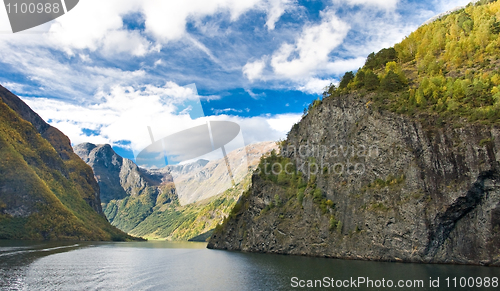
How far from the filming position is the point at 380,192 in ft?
216

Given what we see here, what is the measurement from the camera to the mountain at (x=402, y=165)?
54.7m

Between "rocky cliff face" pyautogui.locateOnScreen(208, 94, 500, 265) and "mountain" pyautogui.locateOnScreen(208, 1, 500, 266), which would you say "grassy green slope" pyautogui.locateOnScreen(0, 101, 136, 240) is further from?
"rocky cliff face" pyautogui.locateOnScreen(208, 94, 500, 265)

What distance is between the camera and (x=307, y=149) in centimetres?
9575

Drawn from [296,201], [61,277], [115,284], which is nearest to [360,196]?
[296,201]

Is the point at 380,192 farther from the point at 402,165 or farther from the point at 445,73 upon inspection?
the point at 445,73

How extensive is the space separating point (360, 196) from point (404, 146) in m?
15.3

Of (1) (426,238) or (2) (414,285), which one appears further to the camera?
(1) (426,238)

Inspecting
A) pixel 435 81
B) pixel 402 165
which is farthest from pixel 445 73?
pixel 402 165

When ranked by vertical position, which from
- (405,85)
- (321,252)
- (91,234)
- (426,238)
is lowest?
(91,234)

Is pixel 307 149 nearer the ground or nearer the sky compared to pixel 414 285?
nearer the sky

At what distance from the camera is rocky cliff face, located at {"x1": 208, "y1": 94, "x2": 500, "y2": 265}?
5375cm

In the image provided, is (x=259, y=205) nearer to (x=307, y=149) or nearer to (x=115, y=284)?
(x=307, y=149)

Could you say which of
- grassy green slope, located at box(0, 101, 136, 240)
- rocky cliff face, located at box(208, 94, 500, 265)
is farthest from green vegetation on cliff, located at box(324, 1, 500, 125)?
grassy green slope, located at box(0, 101, 136, 240)

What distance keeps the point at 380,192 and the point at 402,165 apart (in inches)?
299
